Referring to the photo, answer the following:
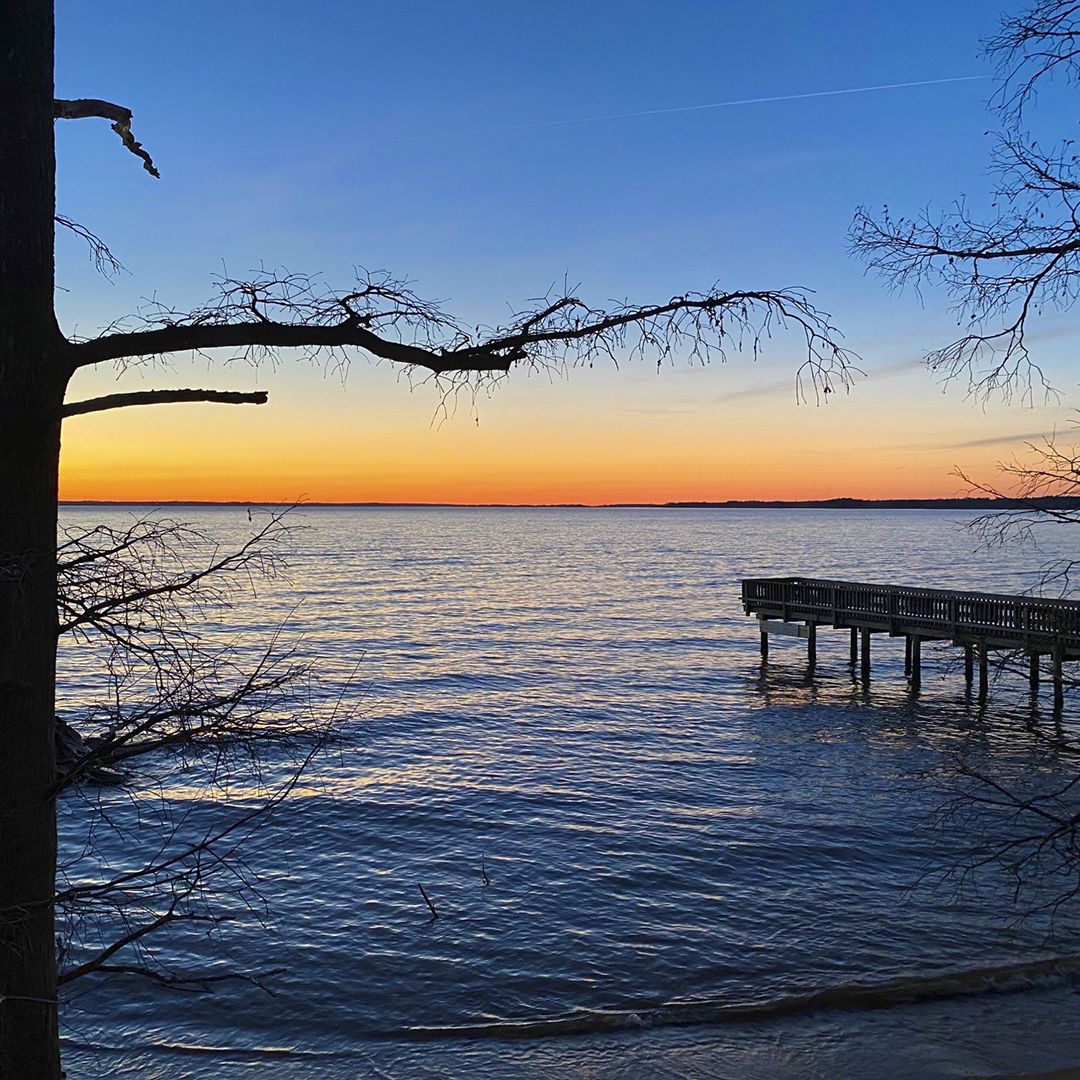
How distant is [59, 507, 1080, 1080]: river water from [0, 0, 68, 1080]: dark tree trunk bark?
0.63m

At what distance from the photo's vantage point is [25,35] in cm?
346

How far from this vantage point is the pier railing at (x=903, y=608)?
91.7 ft

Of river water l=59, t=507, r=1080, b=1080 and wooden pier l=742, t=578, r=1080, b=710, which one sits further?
wooden pier l=742, t=578, r=1080, b=710

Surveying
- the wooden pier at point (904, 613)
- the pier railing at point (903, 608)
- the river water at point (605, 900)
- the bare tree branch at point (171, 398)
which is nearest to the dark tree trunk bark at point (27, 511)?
the bare tree branch at point (171, 398)

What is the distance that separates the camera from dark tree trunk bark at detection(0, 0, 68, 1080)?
3.36m

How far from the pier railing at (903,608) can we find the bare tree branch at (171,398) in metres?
23.3

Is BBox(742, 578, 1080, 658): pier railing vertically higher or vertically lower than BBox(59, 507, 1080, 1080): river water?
higher

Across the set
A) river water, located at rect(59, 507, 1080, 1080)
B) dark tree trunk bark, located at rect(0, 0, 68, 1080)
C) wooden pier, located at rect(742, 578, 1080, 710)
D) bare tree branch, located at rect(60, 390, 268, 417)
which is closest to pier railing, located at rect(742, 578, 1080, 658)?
wooden pier, located at rect(742, 578, 1080, 710)

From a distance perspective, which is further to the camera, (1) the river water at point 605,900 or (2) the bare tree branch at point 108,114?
(1) the river water at point 605,900

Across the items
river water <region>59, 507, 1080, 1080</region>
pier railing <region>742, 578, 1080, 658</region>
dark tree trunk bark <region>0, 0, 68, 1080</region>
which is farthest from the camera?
pier railing <region>742, 578, 1080, 658</region>

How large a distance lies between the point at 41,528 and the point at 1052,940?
14255mm

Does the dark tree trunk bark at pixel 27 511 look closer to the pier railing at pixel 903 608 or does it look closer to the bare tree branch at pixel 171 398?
the bare tree branch at pixel 171 398

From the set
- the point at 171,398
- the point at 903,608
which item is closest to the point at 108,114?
the point at 171,398

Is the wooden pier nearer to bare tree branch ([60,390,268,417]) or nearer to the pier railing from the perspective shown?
the pier railing
